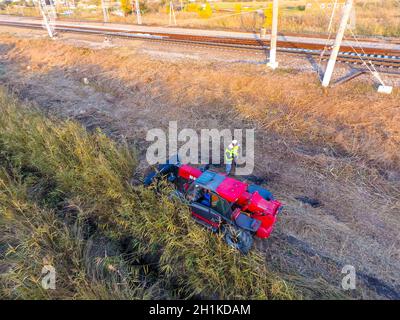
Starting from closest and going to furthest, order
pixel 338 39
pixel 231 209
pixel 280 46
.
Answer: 1. pixel 231 209
2. pixel 338 39
3. pixel 280 46

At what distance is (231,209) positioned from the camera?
18.3ft

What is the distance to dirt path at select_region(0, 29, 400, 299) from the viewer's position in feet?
18.4

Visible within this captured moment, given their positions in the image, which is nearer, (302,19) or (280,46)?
(280,46)

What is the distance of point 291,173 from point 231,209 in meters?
3.52

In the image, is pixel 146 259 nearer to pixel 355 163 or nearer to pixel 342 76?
pixel 355 163

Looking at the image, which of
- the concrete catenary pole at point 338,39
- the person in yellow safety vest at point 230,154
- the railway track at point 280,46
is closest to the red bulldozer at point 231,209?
the person in yellow safety vest at point 230,154

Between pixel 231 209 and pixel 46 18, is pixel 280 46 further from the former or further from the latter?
pixel 46 18

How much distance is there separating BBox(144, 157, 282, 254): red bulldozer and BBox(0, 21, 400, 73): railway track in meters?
10.8

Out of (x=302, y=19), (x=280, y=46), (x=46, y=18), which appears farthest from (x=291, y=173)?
(x=46, y=18)

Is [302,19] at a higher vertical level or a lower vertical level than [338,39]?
higher

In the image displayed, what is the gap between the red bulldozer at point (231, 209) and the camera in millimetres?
5434

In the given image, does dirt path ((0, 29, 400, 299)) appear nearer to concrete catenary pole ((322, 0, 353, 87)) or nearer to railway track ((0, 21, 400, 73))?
concrete catenary pole ((322, 0, 353, 87))

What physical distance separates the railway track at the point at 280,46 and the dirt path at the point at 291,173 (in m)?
3.97

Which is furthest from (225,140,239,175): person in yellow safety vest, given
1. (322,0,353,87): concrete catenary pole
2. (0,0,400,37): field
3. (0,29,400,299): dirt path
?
(0,0,400,37): field
